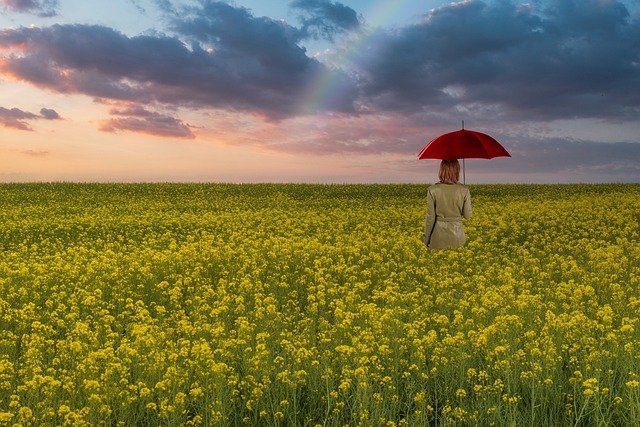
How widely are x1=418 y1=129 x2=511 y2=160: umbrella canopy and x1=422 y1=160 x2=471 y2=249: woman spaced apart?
0.19 meters

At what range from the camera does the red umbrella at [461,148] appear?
1255cm

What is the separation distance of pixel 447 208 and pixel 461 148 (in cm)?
→ 129

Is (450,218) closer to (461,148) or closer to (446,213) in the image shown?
(446,213)

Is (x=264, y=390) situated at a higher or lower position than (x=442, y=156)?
lower

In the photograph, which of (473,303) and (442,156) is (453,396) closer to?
(473,303)

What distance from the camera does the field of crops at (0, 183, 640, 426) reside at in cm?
580

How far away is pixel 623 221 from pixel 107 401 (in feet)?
68.4

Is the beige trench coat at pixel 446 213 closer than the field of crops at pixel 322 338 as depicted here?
No

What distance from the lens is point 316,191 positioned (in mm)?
45250

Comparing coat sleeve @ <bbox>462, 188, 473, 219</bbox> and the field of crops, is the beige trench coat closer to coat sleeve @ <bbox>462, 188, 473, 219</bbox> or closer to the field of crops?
coat sleeve @ <bbox>462, 188, 473, 219</bbox>

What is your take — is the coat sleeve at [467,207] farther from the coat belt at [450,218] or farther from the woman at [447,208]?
the coat belt at [450,218]

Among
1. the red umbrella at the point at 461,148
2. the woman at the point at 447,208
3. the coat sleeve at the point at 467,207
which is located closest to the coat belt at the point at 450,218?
the woman at the point at 447,208

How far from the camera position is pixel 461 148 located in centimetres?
1257

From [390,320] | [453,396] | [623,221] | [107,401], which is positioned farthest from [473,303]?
[623,221]
